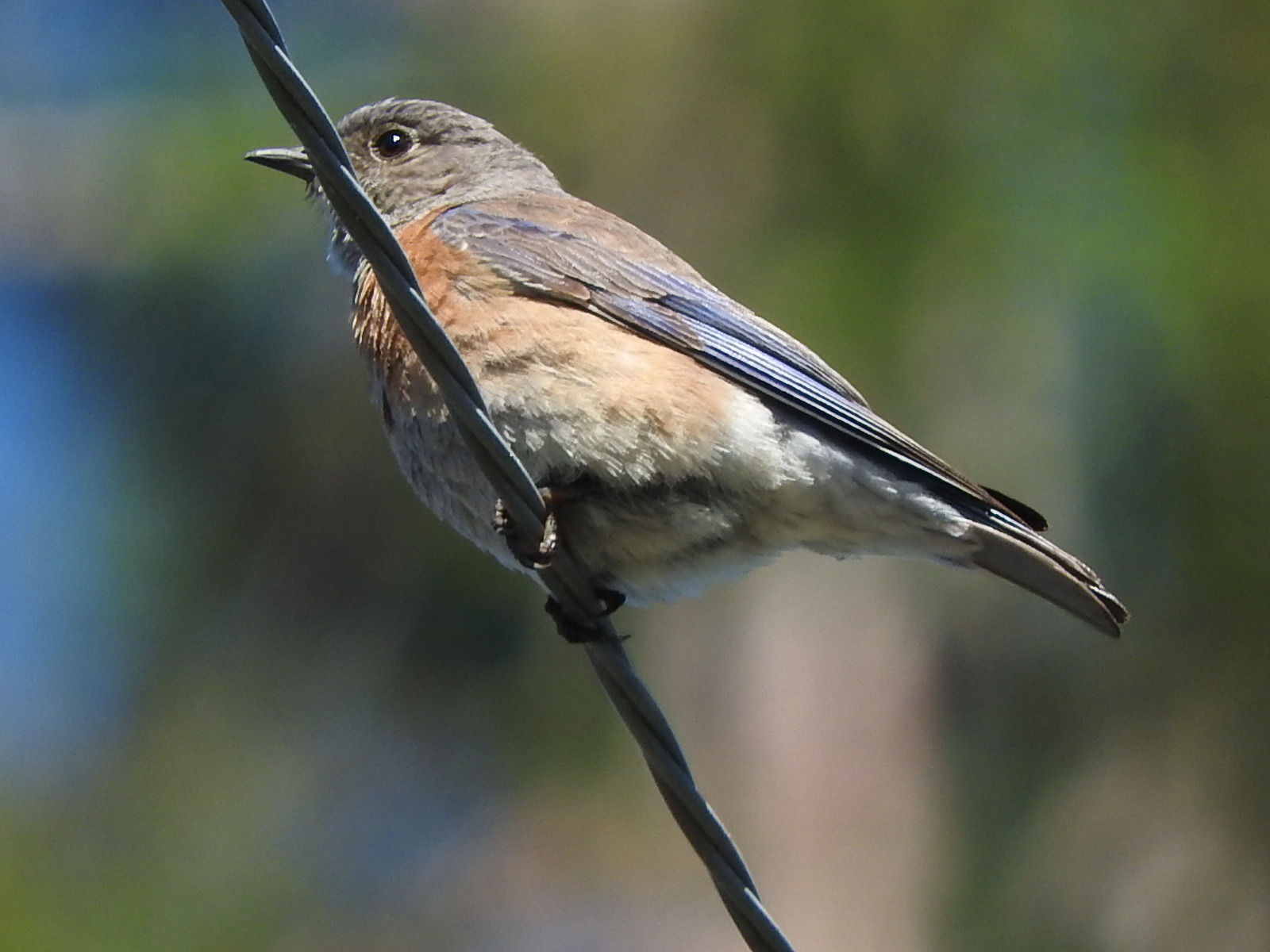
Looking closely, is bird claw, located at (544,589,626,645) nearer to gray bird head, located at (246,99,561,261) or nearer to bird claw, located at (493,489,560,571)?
bird claw, located at (493,489,560,571)

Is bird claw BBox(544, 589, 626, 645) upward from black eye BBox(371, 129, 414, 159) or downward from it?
downward

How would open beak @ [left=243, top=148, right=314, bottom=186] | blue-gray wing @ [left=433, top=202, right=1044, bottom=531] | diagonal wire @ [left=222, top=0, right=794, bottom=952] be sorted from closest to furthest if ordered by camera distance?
diagonal wire @ [left=222, top=0, right=794, bottom=952] < blue-gray wing @ [left=433, top=202, right=1044, bottom=531] < open beak @ [left=243, top=148, right=314, bottom=186]

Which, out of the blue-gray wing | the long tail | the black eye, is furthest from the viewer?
the black eye

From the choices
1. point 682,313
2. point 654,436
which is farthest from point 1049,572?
point 682,313

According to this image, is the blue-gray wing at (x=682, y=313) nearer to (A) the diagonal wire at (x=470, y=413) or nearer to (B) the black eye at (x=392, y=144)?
(B) the black eye at (x=392, y=144)

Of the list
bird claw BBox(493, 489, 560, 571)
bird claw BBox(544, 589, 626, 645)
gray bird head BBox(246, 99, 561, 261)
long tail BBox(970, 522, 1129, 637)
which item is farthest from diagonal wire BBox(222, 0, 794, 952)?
gray bird head BBox(246, 99, 561, 261)

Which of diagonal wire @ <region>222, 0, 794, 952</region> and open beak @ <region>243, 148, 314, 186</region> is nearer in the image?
diagonal wire @ <region>222, 0, 794, 952</region>
